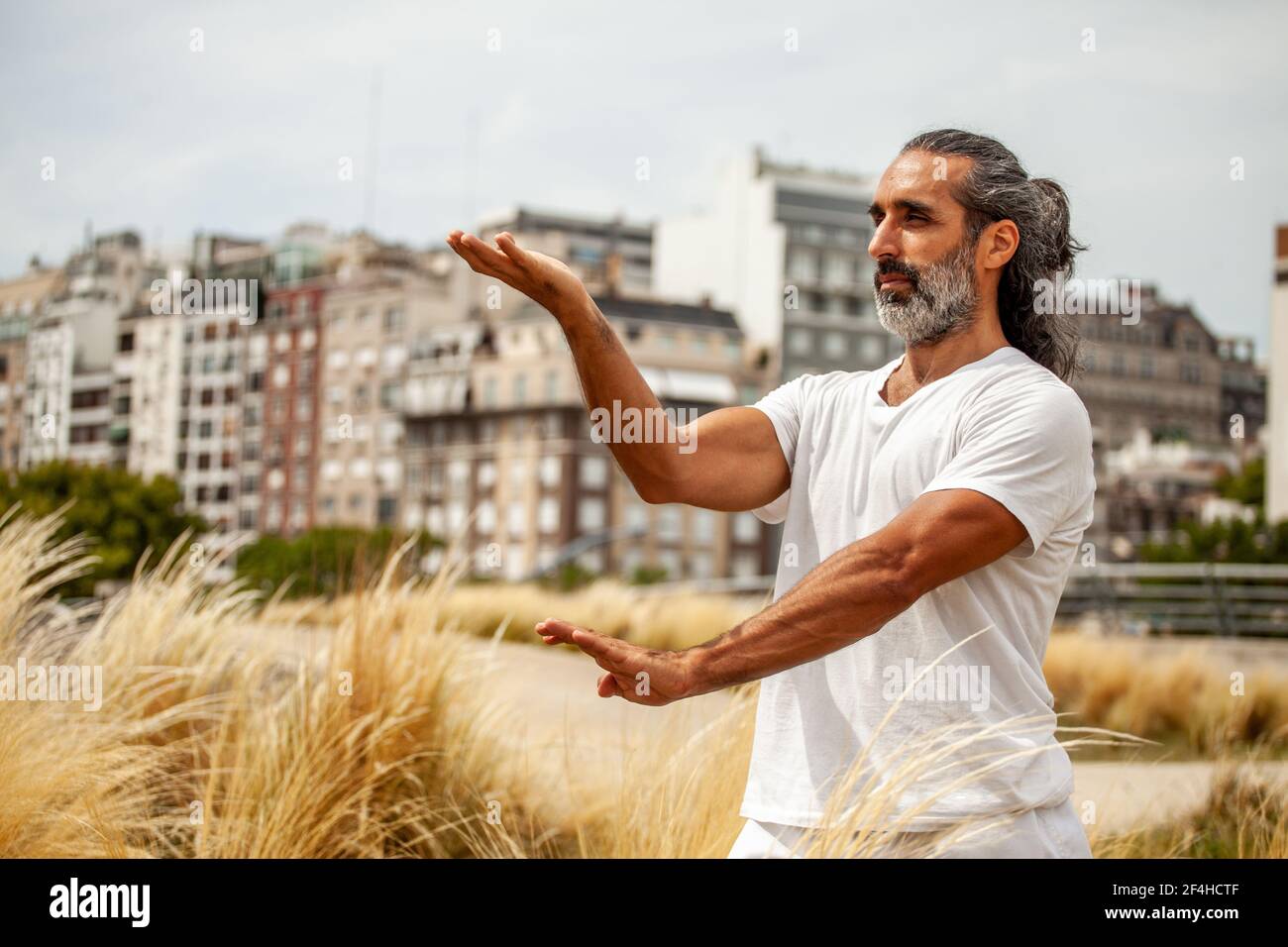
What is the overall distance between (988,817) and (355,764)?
2.37 metres

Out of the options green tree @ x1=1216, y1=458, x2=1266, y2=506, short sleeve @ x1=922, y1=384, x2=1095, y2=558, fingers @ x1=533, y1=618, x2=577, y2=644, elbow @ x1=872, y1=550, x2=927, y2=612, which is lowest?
fingers @ x1=533, y1=618, x2=577, y2=644

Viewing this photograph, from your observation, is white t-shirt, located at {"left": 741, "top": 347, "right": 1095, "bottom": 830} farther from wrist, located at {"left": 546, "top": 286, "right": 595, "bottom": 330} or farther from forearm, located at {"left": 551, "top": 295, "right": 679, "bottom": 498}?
wrist, located at {"left": 546, "top": 286, "right": 595, "bottom": 330}

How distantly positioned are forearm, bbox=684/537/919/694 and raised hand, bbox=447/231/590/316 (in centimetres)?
45

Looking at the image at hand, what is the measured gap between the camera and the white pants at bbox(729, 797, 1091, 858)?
2.03 meters

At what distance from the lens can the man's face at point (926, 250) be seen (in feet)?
7.16

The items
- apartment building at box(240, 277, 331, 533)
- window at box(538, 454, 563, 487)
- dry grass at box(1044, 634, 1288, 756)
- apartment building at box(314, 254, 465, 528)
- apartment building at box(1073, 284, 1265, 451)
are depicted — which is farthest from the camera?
apartment building at box(240, 277, 331, 533)

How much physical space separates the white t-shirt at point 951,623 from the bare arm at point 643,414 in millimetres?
150

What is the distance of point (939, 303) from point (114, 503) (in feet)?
33.0

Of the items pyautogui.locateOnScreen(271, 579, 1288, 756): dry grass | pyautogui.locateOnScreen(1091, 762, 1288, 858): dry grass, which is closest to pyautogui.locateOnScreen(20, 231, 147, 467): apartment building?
pyautogui.locateOnScreen(271, 579, 1288, 756): dry grass

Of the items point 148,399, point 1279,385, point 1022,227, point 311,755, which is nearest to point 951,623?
point 1022,227

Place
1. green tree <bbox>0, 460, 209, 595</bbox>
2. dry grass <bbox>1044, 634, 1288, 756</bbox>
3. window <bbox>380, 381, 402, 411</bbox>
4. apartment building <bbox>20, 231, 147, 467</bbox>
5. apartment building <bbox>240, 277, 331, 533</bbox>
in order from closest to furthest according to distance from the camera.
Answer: dry grass <bbox>1044, 634, 1288, 756</bbox>, green tree <bbox>0, 460, 209, 595</bbox>, window <bbox>380, 381, 402, 411</bbox>, apartment building <bbox>20, 231, 147, 467</bbox>, apartment building <bbox>240, 277, 331, 533</bbox>

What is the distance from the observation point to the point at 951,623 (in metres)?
2.02

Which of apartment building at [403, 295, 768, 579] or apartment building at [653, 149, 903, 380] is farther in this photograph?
apartment building at [653, 149, 903, 380]

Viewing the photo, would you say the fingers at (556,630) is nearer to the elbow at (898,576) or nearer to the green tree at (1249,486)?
the elbow at (898,576)
